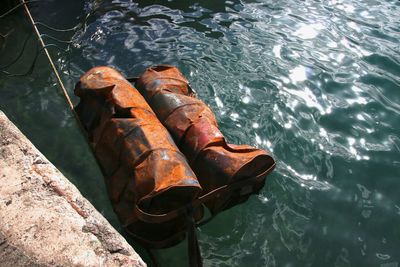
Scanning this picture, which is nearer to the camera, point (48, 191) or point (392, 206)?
point (48, 191)

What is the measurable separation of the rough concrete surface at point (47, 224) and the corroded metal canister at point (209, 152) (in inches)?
48.3

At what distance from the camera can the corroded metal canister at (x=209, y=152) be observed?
421 centimetres

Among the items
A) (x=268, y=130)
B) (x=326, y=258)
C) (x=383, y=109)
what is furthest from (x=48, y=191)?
(x=383, y=109)

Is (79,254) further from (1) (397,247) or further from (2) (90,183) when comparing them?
(1) (397,247)

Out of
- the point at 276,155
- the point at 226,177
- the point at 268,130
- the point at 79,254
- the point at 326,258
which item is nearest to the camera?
the point at 79,254

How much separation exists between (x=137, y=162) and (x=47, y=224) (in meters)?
1.03

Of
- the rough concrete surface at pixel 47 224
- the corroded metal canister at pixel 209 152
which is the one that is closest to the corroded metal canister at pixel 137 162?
the corroded metal canister at pixel 209 152

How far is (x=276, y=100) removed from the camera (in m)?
7.31

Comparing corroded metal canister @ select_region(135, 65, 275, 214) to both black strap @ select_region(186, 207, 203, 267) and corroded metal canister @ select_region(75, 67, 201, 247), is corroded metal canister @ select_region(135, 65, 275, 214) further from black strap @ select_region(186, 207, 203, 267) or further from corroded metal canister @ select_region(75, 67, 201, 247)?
black strap @ select_region(186, 207, 203, 267)

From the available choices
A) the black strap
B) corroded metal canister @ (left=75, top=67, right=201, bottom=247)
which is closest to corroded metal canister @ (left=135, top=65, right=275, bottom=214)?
corroded metal canister @ (left=75, top=67, right=201, bottom=247)

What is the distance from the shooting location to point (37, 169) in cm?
396

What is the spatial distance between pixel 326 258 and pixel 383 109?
11.6 ft

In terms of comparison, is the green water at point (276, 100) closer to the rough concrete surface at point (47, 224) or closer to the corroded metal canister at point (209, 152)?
the corroded metal canister at point (209, 152)

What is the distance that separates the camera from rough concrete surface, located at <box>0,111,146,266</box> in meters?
3.19
